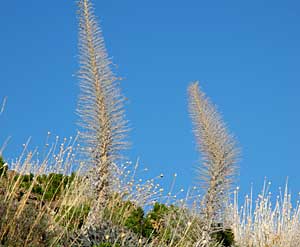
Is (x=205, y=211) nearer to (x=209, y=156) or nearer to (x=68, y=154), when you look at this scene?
(x=209, y=156)

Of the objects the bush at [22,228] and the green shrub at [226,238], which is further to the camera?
the green shrub at [226,238]

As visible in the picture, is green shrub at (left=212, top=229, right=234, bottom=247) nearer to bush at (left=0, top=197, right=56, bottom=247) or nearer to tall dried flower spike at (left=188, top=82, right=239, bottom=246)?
tall dried flower spike at (left=188, top=82, right=239, bottom=246)

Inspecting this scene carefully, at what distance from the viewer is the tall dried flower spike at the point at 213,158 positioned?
26.8ft

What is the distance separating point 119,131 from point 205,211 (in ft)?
5.24

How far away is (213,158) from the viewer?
8.34m

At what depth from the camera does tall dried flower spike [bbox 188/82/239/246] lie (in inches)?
321

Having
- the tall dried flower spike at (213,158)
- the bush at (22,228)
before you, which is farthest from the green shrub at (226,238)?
the bush at (22,228)

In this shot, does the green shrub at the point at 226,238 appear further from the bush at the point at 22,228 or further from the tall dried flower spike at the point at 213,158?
the bush at the point at 22,228

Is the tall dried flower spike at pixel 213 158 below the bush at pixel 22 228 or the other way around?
the other way around

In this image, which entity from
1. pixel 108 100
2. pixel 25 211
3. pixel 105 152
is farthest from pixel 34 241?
pixel 108 100

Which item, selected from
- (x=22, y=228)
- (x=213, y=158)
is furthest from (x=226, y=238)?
(x=22, y=228)

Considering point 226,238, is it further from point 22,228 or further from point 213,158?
point 22,228

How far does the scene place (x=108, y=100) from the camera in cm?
778

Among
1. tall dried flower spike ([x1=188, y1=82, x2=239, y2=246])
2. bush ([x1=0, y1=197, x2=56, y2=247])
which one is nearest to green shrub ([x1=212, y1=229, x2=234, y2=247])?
tall dried flower spike ([x1=188, y1=82, x2=239, y2=246])
